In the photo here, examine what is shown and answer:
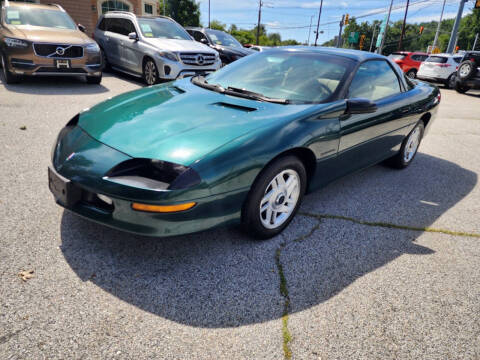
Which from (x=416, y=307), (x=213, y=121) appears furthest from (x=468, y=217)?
(x=213, y=121)

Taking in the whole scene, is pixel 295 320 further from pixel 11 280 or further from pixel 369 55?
pixel 369 55

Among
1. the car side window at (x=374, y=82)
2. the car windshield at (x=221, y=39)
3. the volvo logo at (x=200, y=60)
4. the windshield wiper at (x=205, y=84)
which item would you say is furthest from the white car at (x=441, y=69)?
the windshield wiper at (x=205, y=84)

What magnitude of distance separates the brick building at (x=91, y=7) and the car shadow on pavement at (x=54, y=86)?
1429cm

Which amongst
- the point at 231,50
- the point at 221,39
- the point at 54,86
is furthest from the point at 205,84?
the point at 221,39

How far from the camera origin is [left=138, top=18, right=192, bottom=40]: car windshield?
28.7ft

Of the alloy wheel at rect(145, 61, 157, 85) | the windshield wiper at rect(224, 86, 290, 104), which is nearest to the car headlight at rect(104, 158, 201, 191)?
the windshield wiper at rect(224, 86, 290, 104)

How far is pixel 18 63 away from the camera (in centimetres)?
671

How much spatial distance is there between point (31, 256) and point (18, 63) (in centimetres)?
584

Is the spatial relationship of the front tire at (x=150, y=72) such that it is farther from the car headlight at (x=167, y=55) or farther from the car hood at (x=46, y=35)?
the car hood at (x=46, y=35)

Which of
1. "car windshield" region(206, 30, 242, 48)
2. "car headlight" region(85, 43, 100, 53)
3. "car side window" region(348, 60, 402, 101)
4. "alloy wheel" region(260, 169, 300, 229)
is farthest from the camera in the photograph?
"car windshield" region(206, 30, 242, 48)

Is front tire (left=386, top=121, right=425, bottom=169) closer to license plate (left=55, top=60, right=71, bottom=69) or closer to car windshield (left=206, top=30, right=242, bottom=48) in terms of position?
license plate (left=55, top=60, right=71, bottom=69)

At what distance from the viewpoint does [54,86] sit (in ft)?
25.1

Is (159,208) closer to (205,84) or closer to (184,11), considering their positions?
(205,84)

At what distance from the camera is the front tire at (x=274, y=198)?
2459 mm
